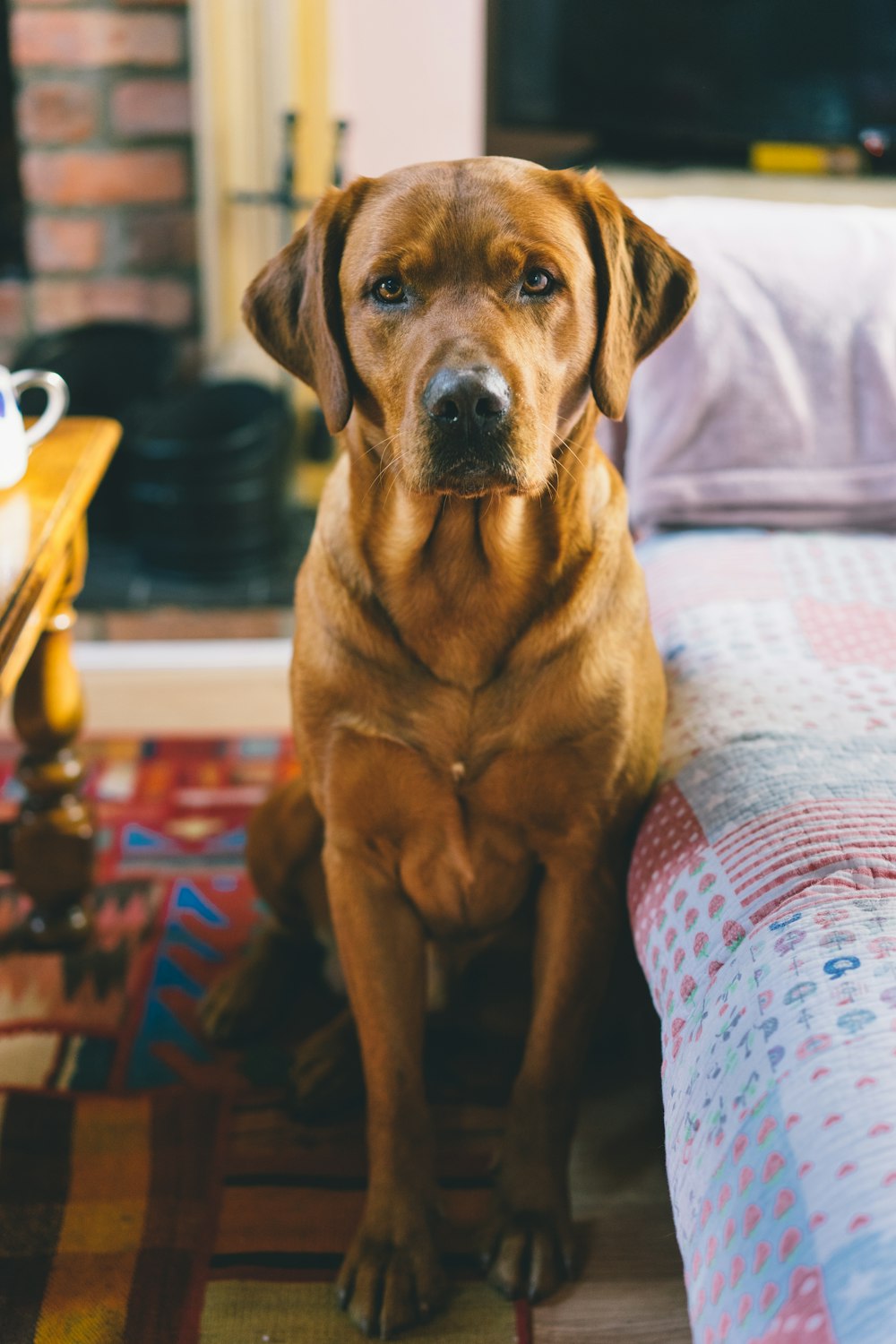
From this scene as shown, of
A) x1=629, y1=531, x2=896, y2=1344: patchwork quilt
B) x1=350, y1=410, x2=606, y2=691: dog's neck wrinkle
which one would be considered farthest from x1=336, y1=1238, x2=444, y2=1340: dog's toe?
x1=350, y1=410, x2=606, y2=691: dog's neck wrinkle

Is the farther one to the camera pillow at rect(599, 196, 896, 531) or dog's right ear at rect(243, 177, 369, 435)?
pillow at rect(599, 196, 896, 531)

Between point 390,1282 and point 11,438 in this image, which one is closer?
point 390,1282

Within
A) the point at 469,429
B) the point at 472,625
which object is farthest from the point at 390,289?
the point at 472,625

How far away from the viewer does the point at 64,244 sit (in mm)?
2408

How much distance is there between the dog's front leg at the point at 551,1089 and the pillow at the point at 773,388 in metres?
0.59

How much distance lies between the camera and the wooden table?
4.51 ft

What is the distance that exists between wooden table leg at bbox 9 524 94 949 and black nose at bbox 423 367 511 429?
72 centimetres

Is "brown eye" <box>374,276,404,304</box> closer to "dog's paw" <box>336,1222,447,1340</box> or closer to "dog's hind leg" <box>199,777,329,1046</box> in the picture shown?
"dog's hind leg" <box>199,777,329,1046</box>

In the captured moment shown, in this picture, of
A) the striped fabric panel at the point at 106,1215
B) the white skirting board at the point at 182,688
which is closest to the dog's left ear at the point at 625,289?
the striped fabric panel at the point at 106,1215

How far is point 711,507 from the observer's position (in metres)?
1.59

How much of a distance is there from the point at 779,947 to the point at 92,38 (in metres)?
2.15

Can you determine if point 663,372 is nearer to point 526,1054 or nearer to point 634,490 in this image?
point 634,490

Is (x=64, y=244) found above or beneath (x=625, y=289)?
beneath

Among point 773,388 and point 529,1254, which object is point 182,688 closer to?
point 773,388
